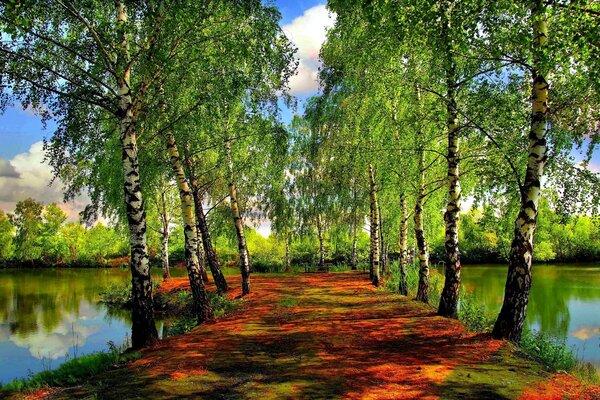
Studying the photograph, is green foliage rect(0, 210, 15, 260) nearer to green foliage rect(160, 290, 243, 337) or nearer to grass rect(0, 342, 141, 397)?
green foliage rect(160, 290, 243, 337)

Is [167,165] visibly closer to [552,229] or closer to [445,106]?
[445,106]

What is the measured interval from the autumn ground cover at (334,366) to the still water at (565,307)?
256 inches

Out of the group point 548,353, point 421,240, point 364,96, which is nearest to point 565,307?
point 421,240

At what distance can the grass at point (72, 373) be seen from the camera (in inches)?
288

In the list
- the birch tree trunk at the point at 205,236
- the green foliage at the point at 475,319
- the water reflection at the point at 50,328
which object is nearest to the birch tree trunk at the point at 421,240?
the green foliage at the point at 475,319

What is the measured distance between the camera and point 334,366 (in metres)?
7.57

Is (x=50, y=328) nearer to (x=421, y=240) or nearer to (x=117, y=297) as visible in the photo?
(x=117, y=297)

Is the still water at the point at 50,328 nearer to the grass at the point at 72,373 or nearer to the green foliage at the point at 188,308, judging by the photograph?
the green foliage at the point at 188,308

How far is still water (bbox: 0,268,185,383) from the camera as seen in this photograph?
13445 millimetres

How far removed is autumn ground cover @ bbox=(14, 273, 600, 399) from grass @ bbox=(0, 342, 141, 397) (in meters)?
0.45

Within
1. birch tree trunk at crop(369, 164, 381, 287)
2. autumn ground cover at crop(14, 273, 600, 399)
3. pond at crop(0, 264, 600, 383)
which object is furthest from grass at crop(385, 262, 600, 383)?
birch tree trunk at crop(369, 164, 381, 287)

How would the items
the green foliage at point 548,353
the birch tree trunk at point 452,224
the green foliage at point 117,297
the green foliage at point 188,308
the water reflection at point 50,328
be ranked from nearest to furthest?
the green foliage at point 548,353 < the birch tree trunk at point 452,224 < the green foliage at point 188,308 < the water reflection at point 50,328 < the green foliage at point 117,297

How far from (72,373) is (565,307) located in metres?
23.6

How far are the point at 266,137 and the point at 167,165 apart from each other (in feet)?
12.0
